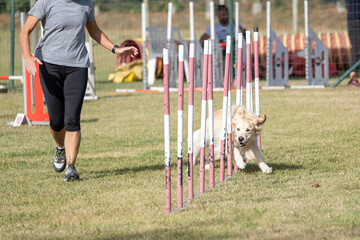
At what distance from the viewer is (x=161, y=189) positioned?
5.70 meters

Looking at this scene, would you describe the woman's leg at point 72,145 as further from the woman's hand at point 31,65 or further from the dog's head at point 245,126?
the dog's head at point 245,126

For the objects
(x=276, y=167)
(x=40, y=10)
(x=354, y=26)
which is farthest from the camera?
(x=354, y=26)

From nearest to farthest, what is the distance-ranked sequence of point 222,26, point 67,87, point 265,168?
point 67,87 < point 265,168 < point 222,26

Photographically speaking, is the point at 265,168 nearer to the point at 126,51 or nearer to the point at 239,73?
the point at 239,73

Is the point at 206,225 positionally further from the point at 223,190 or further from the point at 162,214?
the point at 223,190

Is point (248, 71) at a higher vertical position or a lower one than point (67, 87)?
higher

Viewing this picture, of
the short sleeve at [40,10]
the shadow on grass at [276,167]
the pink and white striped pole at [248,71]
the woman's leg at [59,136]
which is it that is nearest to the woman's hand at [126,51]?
the short sleeve at [40,10]

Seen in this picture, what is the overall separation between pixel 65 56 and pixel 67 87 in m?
0.28

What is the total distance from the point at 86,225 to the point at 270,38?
37.7 feet

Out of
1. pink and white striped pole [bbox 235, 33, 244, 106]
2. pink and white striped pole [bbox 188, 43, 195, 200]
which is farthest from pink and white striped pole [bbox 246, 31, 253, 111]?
pink and white striped pole [bbox 188, 43, 195, 200]

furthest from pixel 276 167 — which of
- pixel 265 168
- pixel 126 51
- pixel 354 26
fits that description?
pixel 354 26

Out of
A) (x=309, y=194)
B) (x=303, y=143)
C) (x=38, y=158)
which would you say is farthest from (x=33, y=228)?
(x=303, y=143)

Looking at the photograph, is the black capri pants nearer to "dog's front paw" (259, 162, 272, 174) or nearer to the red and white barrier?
the red and white barrier

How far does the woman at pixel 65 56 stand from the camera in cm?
611
